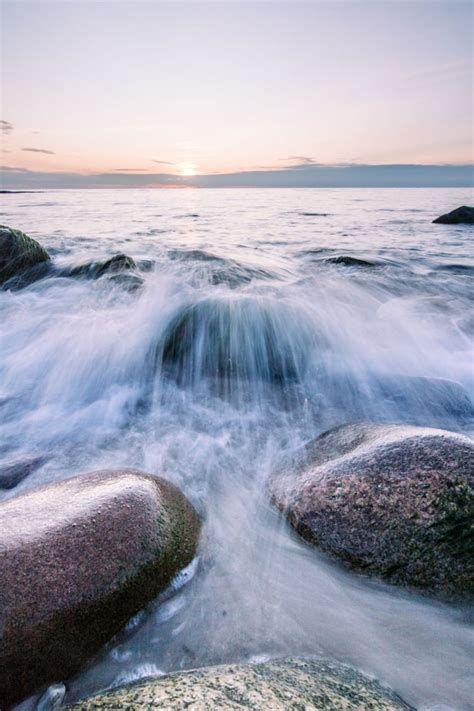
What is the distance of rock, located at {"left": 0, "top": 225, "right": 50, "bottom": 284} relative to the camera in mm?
8211

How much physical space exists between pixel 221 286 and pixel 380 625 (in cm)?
649

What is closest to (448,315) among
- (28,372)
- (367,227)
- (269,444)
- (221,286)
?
(221,286)

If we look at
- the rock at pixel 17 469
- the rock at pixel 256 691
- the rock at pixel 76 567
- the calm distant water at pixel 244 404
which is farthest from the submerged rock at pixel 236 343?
the rock at pixel 256 691

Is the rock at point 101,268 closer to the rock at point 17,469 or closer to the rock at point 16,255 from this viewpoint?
the rock at point 16,255

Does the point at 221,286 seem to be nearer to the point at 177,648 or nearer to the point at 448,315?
A: the point at 448,315

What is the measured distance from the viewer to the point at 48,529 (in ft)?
6.97

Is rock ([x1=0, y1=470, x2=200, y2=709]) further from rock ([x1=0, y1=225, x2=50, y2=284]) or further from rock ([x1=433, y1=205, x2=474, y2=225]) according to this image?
rock ([x1=433, y1=205, x2=474, y2=225])

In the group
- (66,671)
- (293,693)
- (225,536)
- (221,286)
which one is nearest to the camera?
(293,693)

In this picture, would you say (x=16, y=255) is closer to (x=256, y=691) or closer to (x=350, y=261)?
(x=350, y=261)

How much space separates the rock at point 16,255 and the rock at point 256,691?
8.20 meters

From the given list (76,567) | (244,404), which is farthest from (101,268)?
(76,567)

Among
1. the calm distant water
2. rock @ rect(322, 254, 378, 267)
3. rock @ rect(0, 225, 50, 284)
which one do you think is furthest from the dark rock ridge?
rock @ rect(322, 254, 378, 267)

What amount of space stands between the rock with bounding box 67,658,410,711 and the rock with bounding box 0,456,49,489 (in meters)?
1.97

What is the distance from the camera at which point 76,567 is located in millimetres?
1990
